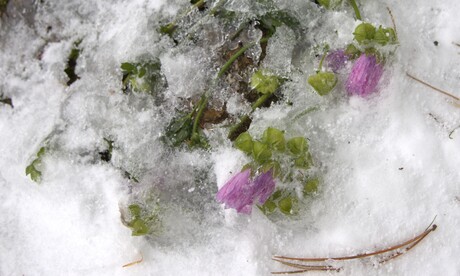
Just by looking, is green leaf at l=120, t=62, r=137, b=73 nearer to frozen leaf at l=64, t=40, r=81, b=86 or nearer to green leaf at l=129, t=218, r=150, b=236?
frozen leaf at l=64, t=40, r=81, b=86

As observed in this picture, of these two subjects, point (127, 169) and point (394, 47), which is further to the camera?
point (127, 169)

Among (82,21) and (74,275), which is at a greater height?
(82,21)

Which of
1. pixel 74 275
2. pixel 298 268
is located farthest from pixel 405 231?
pixel 74 275

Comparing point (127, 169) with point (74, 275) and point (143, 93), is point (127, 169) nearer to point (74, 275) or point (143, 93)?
point (143, 93)

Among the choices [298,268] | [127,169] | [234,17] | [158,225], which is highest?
[234,17]

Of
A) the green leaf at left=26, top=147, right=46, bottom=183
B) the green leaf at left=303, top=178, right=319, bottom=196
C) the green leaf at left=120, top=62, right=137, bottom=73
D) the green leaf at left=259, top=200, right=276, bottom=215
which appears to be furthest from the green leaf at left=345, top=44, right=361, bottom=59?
the green leaf at left=26, top=147, right=46, bottom=183

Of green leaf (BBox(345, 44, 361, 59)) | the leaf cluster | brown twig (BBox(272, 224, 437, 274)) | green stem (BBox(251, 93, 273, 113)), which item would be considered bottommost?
brown twig (BBox(272, 224, 437, 274))

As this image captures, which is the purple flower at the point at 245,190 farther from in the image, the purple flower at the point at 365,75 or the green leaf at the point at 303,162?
the purple flower at the point at 365,75
